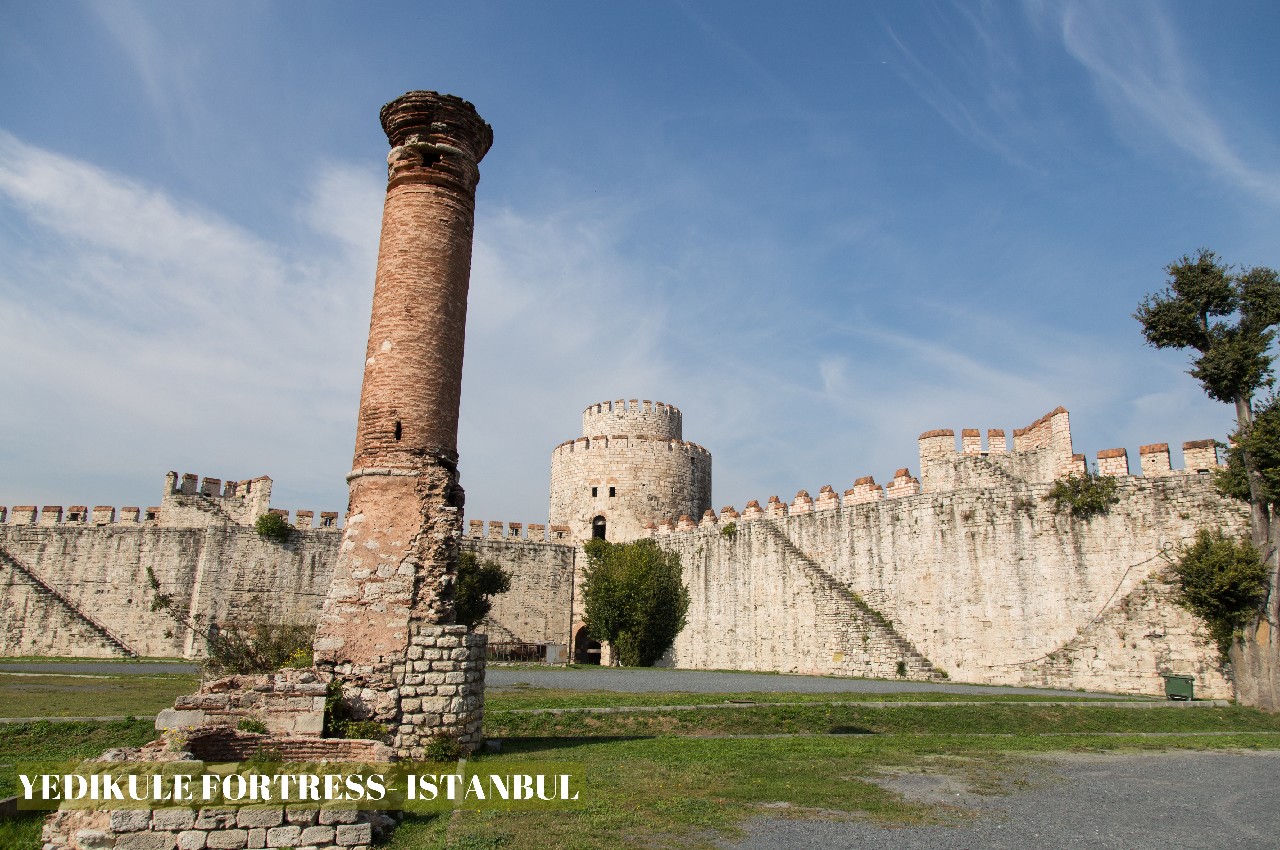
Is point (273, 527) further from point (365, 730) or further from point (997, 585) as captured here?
point (997, 585)

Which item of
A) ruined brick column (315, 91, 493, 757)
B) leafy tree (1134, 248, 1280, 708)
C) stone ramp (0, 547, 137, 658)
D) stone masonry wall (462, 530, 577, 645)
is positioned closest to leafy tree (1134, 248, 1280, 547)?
leafy tree (1134, 248, 1280, 708)

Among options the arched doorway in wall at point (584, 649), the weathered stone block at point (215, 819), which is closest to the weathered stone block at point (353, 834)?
the weathered stone block at point (215, 819)

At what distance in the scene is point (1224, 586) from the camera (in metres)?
17.3

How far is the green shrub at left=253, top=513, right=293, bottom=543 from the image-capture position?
31.3 meters

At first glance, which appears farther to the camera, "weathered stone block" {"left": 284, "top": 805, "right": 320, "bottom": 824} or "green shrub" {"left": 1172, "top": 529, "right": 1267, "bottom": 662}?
"green shrub" {"left": 1172, "top": 529, "right": 1267, "bottom": 662}

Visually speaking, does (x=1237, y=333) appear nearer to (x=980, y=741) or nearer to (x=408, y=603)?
(x=980, y=741)

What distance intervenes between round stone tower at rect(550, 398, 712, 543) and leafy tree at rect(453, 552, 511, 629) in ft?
19.6

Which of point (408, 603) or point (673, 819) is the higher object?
point (408, 603)

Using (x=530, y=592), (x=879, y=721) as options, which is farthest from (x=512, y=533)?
(x=879, y=721)

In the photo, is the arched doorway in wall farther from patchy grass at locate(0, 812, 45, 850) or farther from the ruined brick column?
patchy grass at locate(0, 812, 45, 850)

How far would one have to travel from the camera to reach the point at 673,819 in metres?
6.86

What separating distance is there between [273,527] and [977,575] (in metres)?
24.5

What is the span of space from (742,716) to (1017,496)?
12155 millimetres

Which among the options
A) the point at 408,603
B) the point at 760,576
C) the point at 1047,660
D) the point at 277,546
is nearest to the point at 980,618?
the point at 1047,660
